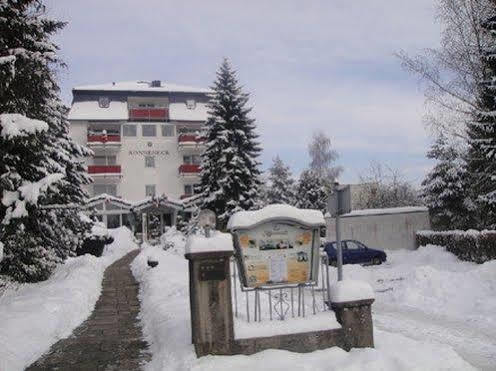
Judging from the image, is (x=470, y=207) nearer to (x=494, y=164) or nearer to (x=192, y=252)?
(x=494, y=164)

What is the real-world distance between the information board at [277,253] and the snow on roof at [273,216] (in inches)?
5.6

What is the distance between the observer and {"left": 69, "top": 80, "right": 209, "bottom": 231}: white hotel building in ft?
168

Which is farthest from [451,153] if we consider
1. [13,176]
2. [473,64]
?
[13,176]

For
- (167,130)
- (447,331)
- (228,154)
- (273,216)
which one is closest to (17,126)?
(273,216)

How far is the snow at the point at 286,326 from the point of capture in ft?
24.0

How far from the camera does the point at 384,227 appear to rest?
103 feet

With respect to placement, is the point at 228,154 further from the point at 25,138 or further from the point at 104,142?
the point at 104,142

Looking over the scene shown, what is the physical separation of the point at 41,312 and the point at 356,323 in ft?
19.9

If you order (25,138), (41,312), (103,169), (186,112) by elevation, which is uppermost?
(186,112)

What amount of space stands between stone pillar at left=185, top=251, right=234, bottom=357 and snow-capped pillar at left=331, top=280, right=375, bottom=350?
1527 millimetres

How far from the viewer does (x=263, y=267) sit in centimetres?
795

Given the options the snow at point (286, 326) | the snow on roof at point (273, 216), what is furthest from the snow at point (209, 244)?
the snow at point (286, 326)

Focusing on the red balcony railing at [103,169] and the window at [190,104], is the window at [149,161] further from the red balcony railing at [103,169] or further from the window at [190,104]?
the window at [190,104]

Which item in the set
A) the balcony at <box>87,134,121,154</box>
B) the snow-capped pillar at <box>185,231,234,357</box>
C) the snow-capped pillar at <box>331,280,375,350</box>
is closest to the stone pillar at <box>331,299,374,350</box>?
the snow-capped pillar at <box>331,280,375,350</box>
